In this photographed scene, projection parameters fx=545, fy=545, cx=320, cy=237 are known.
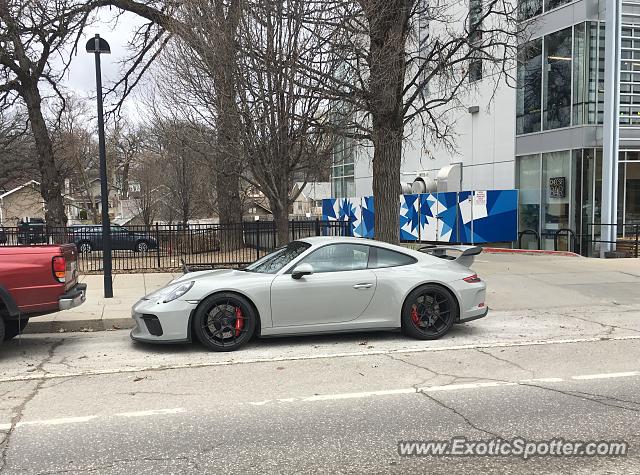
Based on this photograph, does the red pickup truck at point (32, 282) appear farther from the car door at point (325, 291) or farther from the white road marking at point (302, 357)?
the car door at point (325, 291)

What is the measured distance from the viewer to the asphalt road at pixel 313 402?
3.66 m

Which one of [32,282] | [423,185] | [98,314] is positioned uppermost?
[423,185]

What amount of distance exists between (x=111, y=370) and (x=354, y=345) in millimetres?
2902

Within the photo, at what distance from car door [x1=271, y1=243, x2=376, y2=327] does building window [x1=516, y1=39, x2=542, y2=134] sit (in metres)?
15.8

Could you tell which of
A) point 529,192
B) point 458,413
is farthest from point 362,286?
point 529,192

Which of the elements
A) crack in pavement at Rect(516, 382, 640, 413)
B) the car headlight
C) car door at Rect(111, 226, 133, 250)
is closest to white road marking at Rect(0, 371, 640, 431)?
crack in pavement at Rect(516, 382, 640, 413)

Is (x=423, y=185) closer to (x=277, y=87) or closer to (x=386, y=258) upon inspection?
(x=277, y=87)

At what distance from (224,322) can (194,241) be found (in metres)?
10.5

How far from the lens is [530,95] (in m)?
20.5

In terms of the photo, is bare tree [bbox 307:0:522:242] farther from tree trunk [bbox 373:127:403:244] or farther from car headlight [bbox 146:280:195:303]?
car headlight [bbox 146:280:195:303]

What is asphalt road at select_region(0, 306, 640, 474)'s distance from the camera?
3.66 meters

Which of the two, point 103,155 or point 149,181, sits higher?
point 149,181

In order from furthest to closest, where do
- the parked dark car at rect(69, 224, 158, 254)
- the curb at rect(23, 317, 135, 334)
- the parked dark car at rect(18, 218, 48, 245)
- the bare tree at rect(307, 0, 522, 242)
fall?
the parked dark car at rect(69, 224, 158, 254), the parked dark car at rect(18, 218, 48, 245), the bare tree at rect(307, 0, 522, 242), the curb at rect(23, 317, 135, 334)

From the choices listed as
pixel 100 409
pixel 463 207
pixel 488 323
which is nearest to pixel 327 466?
pixel 100 409
